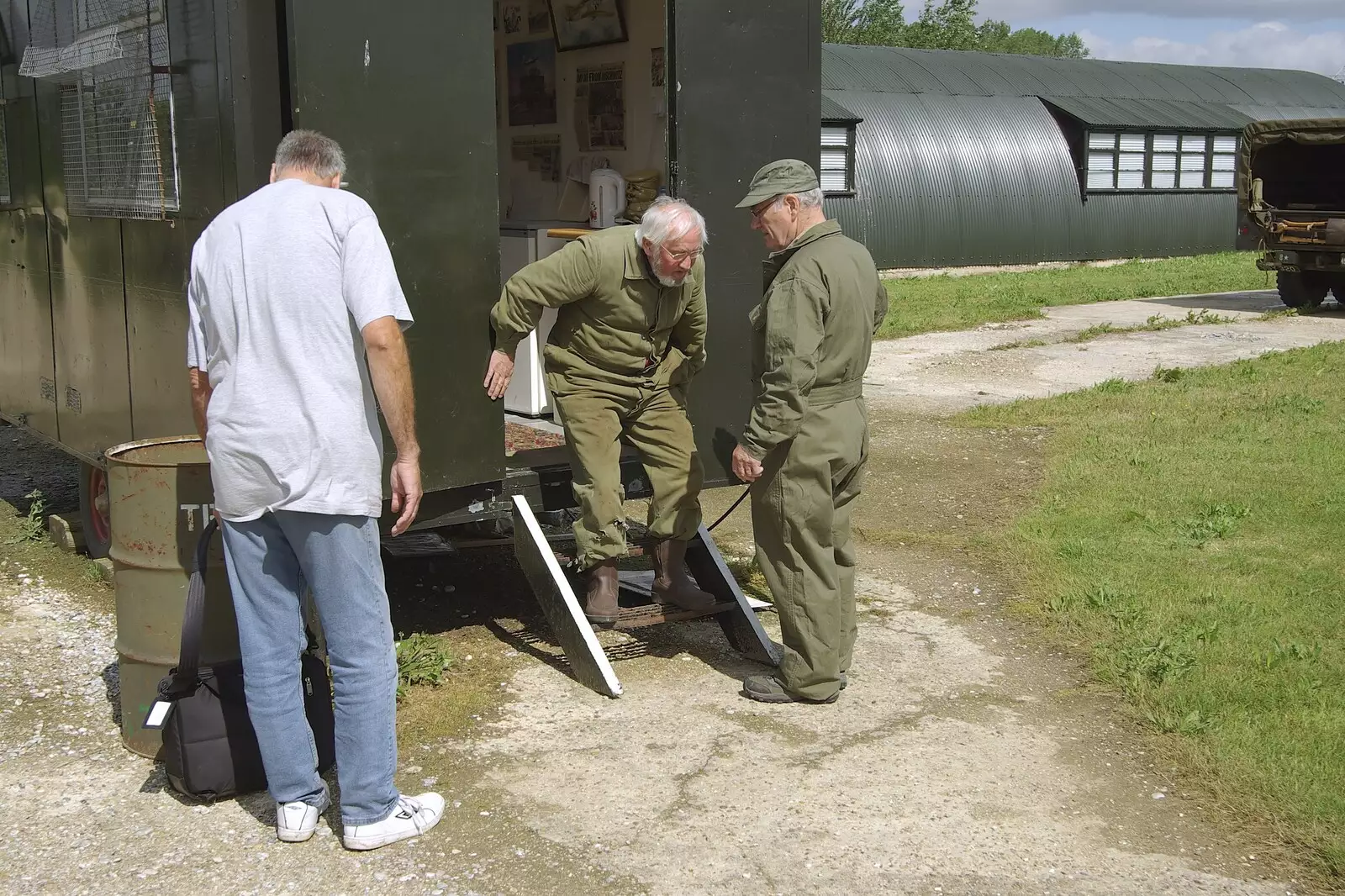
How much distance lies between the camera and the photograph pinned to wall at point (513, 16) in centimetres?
805

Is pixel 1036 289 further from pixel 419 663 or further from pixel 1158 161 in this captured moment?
pixel 419 663

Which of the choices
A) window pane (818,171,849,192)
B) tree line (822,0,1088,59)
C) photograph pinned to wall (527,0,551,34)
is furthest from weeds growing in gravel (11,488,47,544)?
tree line (822,0,1088,59)

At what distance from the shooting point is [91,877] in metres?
3.82

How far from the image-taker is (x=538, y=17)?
7.99 metres

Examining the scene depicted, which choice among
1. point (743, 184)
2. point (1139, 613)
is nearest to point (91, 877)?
point (743, 184)

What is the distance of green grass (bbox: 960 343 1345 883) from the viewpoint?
15.0 ft

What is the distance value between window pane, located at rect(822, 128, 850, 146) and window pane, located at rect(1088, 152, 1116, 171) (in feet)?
19.8

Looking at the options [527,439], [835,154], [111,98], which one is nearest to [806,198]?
[527,439]

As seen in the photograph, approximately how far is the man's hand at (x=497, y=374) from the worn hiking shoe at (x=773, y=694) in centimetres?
150

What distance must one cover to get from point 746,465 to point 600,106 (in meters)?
3.56

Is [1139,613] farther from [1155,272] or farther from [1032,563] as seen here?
[1155,272]

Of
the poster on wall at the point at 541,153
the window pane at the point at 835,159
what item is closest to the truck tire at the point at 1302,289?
the window pane at the point at 835,159

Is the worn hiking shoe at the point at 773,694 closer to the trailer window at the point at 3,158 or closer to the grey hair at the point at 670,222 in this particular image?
the grey hair at the point at 670,222

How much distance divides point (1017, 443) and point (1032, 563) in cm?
332
